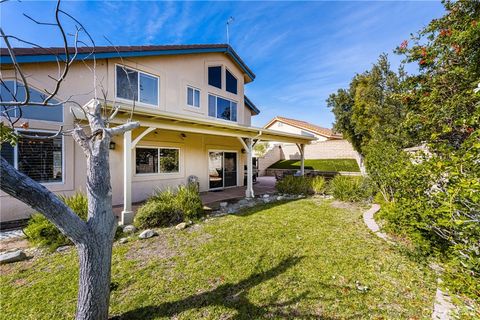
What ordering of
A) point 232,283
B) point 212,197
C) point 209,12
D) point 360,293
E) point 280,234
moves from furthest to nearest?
1. point 212,197
2. point 209,12
3. point 280,234
4. point 232,283
5. point 360,293

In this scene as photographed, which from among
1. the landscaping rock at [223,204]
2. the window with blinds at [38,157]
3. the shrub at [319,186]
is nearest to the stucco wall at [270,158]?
the shrub at [319,186]

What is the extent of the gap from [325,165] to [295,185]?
38.0ft

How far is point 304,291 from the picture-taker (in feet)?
11.0

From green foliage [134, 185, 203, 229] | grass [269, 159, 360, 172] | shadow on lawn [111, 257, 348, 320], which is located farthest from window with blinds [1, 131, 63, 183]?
grass [269, 159, 360, 172]

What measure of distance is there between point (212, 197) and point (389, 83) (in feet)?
43.0

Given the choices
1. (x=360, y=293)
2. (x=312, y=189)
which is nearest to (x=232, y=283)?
(x=360, y=293)

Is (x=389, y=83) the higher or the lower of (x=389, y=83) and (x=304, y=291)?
the higher

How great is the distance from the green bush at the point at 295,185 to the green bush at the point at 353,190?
4.95ft

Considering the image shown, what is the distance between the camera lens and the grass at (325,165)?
20.6 m

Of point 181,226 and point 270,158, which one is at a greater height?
point 270,158

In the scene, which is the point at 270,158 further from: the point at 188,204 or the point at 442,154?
the point at 442,154

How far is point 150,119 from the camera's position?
7270 mm

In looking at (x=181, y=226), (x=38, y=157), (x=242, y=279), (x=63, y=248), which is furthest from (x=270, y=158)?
(x=242, y=279)

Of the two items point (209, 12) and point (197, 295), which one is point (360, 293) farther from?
point (209, 12)
